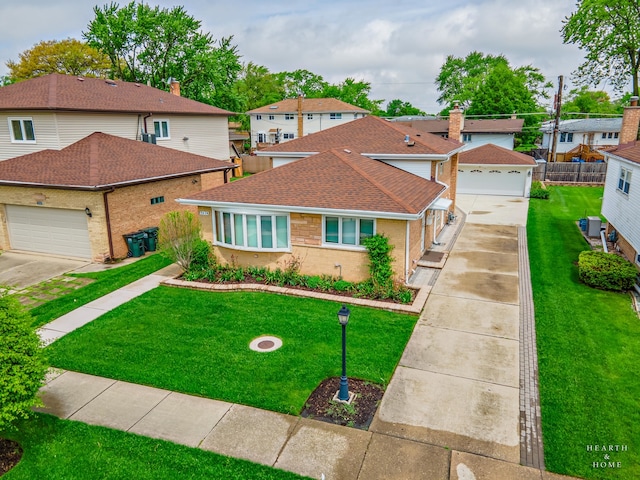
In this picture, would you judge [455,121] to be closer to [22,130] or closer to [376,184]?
[376,184]

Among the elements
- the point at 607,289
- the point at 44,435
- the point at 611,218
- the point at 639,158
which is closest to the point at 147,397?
the point at 44,435

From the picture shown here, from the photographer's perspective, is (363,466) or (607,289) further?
(607,289)

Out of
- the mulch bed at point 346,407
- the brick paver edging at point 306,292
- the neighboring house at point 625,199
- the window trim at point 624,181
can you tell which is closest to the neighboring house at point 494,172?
the neighboring house at point 625,199

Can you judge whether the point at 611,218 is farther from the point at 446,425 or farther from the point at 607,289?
the point at 446,425

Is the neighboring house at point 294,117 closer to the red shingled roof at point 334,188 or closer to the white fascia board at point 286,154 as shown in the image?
the white fascia board at point 286,154

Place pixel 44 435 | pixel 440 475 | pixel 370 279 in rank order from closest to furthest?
pixel 440 475
pixel 44 435
pixel 370 279

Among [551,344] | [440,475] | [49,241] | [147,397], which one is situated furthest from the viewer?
[49,241]

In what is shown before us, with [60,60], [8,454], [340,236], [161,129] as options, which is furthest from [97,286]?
[60,60]

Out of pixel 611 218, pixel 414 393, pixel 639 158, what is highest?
pixel 639 158
